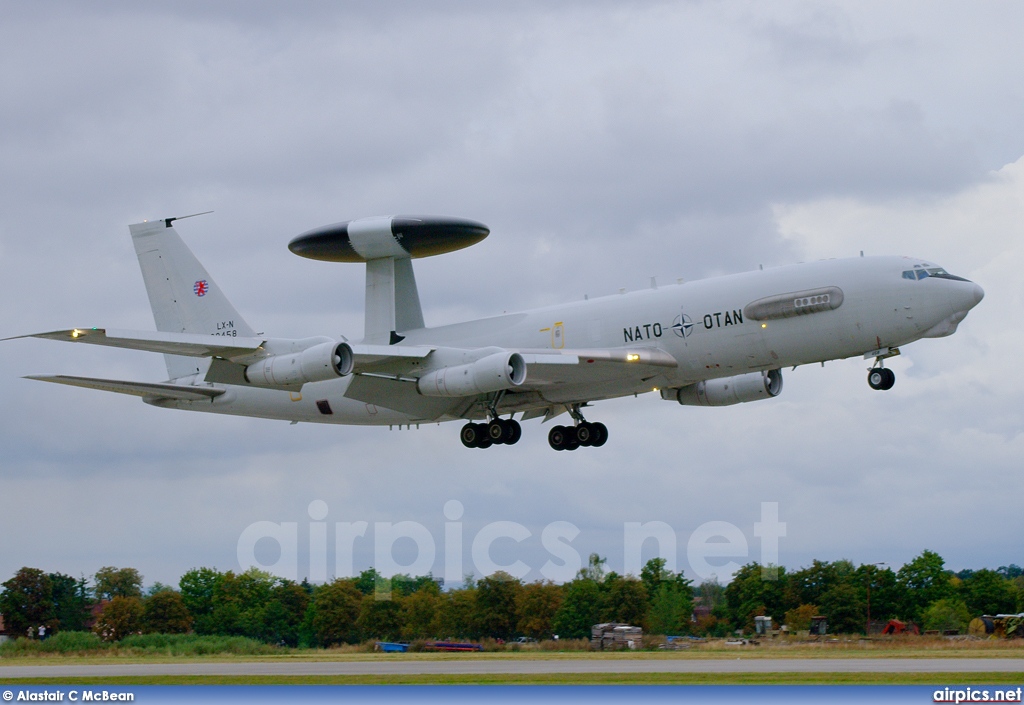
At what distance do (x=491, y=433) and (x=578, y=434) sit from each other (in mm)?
3756

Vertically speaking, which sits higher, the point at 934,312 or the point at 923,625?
the point at 934,312

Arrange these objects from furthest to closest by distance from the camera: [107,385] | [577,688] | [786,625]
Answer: [786,625] < [107,385] < [577,688]

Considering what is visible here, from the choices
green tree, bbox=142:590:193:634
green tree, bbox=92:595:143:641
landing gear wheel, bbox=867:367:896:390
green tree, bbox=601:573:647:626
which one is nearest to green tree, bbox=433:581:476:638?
green tree, bbox=601:573:647:626

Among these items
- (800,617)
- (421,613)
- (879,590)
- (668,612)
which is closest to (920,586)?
(879,590)

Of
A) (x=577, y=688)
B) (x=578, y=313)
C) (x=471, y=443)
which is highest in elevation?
(x=578, y=313)

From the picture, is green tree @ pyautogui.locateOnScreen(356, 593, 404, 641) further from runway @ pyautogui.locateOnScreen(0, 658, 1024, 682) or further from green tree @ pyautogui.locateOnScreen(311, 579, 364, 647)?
runway @ pyautogui.locateOnScreen(0, 658, 1024, 682)

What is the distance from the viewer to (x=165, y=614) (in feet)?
198

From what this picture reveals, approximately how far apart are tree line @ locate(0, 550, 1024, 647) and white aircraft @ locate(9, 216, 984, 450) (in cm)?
1449

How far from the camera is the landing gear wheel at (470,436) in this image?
147 ft

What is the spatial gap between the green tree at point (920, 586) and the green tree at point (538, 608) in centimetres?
2131

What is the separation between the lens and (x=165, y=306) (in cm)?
5044

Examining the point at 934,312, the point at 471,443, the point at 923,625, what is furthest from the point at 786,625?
the point at 934,312

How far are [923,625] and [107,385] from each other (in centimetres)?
4513

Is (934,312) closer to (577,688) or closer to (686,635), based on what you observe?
(577,688)
